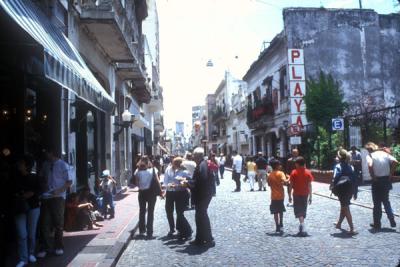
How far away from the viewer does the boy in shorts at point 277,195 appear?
991 centimetres

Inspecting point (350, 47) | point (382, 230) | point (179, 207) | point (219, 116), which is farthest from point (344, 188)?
point (219, 116)

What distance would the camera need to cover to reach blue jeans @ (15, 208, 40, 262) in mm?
6676

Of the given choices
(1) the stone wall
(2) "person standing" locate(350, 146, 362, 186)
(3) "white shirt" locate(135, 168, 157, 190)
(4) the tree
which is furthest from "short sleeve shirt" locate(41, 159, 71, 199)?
(1) the stone wall

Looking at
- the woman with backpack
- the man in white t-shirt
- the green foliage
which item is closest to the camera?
the woman with backpack

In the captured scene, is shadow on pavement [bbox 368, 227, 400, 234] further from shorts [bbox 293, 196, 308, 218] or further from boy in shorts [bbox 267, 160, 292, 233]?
boy in shorts [bbox 267, 160, 292, 233]

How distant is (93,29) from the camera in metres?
13.3

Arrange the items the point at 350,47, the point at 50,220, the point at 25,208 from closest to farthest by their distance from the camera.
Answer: the point at 25,208 → the point at 50,220 → the point at 350,47

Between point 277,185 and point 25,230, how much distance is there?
17.3 feet

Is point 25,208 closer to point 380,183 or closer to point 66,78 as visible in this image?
point 66,78

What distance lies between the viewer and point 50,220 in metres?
7.76

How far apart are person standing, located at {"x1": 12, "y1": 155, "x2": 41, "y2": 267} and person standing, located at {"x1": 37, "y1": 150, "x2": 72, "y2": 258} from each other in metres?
0.37

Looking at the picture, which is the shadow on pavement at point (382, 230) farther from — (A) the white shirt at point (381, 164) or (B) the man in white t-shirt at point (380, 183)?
(A) the white shirt at point (381, 164)

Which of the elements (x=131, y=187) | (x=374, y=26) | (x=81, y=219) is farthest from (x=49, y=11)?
(x=374, y=26)

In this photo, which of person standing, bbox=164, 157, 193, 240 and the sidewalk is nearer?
the sidewalk
